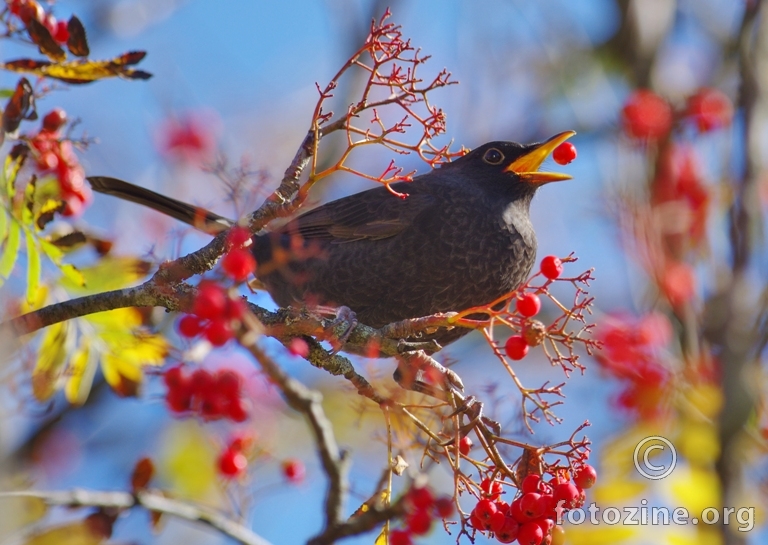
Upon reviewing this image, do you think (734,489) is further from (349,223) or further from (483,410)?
(349,223)

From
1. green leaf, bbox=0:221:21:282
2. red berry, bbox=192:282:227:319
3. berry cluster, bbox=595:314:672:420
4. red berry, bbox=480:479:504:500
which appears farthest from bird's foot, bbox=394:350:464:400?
green leaf, bbox=0:221:21:282

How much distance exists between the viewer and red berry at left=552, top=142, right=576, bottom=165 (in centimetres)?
377

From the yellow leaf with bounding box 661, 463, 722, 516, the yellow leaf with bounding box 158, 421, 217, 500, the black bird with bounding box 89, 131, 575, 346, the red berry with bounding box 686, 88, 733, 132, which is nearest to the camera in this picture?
the yellow leaf with bounding box 661, 463, 722, 516

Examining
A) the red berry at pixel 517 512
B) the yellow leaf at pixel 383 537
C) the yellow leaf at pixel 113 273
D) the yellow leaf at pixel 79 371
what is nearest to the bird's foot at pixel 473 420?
the red berry at pixel 517 512

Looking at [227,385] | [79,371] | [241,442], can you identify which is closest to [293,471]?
[241,442]

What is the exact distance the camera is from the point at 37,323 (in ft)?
8.59

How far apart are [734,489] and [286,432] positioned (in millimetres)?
4720

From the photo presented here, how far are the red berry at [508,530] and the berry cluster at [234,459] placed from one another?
1.53m

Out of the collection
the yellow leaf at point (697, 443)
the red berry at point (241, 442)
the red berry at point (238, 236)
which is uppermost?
the yellow leaf at point (697, 443)

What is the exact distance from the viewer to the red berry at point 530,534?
2621 mm

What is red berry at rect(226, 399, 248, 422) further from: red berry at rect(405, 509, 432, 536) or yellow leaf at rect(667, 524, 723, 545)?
yellow leaf at rect(667, 524, 723, 545)

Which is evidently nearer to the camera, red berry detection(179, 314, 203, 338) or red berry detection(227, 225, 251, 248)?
red berry detection(227, 225, 251, 248)

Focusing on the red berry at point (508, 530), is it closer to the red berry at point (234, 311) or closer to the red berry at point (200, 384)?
the red berry at point (234, 311)

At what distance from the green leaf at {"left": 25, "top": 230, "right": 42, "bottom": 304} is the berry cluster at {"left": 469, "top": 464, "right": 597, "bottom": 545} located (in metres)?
1.63
